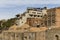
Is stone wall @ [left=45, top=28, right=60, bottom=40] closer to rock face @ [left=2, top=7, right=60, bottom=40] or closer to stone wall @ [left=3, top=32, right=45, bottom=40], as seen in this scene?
rock face @ [left=2, top=7, right=60, bottom=40]

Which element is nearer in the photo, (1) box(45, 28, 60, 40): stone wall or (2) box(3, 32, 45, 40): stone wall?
(1) box(45, 28, 60, 40): stone wall

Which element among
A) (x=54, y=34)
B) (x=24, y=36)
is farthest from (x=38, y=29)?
(x=54, y=34)

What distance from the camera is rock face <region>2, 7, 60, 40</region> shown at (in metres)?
29.4

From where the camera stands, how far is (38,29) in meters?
38.1

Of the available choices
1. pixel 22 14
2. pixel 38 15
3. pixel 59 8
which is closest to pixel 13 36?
pixel 59 8

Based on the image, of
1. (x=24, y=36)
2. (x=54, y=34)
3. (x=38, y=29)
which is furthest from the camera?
(x=38, y=29)

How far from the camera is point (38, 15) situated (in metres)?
69.1

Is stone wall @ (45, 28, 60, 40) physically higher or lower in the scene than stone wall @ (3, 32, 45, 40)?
higher

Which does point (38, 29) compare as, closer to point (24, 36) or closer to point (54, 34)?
point (24, 36)

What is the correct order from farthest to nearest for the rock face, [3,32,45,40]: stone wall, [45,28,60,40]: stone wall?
[3,32,45,40]: stone wall
the rock face
[45,28,60,40]: stone wall

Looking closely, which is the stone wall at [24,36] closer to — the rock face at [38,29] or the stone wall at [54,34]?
the rock face at [38,29]

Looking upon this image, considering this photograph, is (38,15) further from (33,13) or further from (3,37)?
(3,37)

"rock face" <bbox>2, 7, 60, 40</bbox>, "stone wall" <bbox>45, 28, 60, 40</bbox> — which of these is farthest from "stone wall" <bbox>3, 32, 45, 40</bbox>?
"stone wall" <bbox>45, 28, 60, 40</bbox>

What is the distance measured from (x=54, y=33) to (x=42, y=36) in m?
3.02
